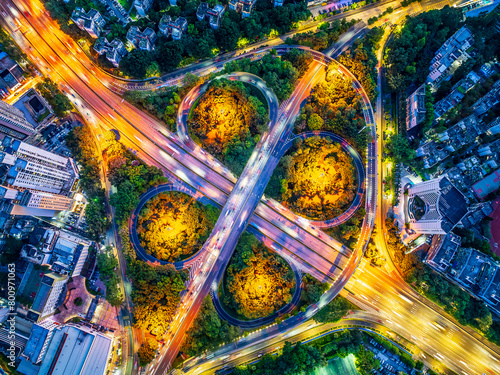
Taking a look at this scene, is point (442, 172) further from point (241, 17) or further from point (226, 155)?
point (241, 17)

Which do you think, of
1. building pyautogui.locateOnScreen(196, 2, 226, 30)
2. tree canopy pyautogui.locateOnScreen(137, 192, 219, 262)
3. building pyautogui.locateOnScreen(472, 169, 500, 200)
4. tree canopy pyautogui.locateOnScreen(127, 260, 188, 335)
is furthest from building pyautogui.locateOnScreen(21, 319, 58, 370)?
building pyautogui.locateOnScreen(472, 169, 500, 200)

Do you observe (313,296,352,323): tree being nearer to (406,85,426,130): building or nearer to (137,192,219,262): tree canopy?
(137,192,219,262): tree canopy

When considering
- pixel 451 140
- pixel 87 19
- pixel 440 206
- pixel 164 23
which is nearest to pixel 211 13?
pixel 164 23

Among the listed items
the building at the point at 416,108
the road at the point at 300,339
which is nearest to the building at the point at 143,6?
the building at the point at 416,108

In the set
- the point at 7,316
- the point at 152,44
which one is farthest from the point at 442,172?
the point at 7,316

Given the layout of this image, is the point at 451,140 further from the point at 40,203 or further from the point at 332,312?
the point at 40,203

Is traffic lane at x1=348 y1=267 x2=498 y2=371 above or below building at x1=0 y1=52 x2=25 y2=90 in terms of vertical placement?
below
